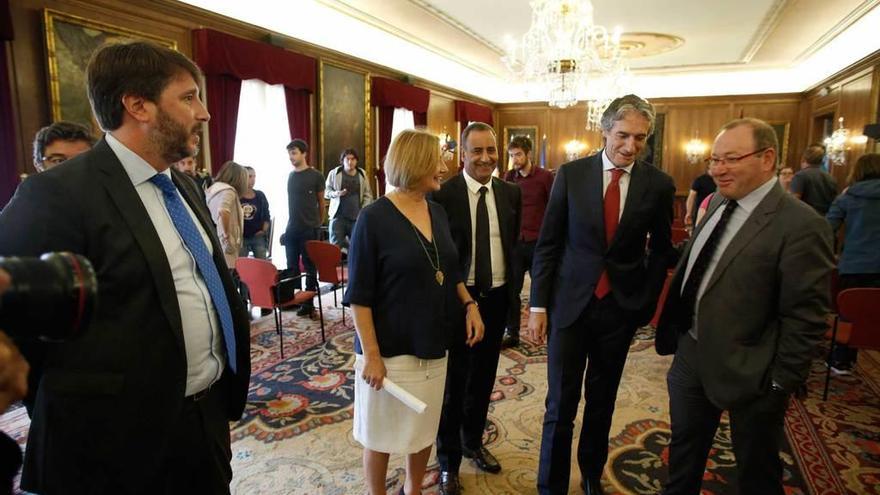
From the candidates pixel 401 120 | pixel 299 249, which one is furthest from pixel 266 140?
A: pixel 401 120

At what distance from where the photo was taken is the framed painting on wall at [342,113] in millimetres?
6996

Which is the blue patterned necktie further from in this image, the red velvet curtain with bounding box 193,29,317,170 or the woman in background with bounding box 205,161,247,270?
the red velvet curtain with bounding box 193,29,317,170

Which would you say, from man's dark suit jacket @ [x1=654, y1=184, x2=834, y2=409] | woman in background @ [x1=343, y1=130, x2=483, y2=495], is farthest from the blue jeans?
man's dark suit jacket @ [x1=654, y1=184, x2=834, y2=409]

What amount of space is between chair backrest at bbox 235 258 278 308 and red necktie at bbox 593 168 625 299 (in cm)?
271

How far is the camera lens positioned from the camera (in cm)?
71

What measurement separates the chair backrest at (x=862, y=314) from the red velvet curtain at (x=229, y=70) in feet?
18.3

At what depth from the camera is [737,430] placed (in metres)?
1.81

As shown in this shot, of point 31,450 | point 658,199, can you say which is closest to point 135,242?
point 31,450

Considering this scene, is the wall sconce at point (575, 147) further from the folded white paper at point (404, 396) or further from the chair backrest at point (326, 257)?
the folded white paper at point (404, 396)

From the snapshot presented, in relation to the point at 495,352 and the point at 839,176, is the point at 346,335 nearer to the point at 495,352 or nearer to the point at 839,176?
the point at 495,352

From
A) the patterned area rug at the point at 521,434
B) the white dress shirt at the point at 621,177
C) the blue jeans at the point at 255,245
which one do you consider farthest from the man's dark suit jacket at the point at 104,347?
the blue jeans at the point at 255,245

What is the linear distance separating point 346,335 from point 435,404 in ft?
9.67

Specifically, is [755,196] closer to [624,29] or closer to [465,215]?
[465,215]

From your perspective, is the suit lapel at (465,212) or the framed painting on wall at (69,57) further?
the framed painting on wall at (69,57)
